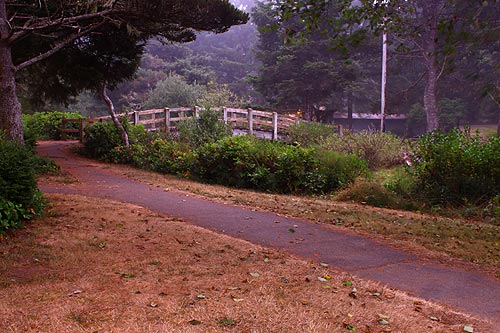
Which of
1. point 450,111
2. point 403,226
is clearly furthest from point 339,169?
point 450,111

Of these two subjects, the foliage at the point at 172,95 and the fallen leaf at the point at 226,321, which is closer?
the fallen leaf at the point at 226,321

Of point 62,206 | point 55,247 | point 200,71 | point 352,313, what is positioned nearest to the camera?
point 352,313

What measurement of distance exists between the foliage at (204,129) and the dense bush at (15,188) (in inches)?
423

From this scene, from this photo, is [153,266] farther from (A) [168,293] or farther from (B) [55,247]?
(B) [55,247]

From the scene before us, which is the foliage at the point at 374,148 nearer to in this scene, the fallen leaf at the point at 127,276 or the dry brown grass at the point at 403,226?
the dry brown grass at the point at 403,226

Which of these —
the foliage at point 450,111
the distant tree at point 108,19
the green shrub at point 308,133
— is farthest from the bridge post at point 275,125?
the foliage at point 450,111

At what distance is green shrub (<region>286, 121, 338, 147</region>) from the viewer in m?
20.8

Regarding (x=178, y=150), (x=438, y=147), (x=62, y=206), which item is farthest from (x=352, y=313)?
(x=178, y=150)

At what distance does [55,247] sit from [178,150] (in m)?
10.1

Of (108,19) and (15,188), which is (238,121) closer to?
(108,19)

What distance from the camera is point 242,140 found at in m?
14.2

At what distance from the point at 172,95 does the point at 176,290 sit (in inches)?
1412

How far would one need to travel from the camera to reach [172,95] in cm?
3928

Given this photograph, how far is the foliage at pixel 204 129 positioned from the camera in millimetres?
17922
